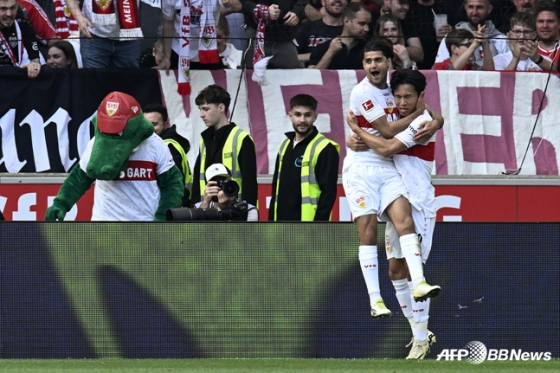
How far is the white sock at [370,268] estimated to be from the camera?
827cm

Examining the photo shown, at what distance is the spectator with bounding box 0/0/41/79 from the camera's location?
40.4 feet

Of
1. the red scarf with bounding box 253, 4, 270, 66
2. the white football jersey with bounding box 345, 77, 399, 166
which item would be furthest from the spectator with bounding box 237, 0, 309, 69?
the white football jersey with bounding box 345, 77, 399, 166

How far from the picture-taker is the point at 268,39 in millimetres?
12750

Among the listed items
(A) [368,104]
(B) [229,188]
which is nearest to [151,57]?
(B) [229,188]

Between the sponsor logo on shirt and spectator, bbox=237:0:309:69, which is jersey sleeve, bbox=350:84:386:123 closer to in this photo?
the sponsor logo on shirt

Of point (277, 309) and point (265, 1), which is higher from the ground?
point (265, 1)

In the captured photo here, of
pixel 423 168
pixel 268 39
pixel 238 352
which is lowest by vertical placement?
pixel 238 352

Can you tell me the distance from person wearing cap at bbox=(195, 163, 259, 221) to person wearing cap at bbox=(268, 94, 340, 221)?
602 mm

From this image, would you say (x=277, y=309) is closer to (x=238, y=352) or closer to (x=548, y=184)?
(x=238, y=352)

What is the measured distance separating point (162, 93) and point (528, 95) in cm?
393

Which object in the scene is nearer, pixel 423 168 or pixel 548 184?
pixel 423 168

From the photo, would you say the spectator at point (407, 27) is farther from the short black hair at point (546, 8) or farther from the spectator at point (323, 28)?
the short black hair at point (546, 8)

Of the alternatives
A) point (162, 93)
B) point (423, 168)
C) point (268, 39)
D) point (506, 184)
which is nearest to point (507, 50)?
point (506, 184)

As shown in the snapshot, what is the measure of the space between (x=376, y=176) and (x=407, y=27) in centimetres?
483
